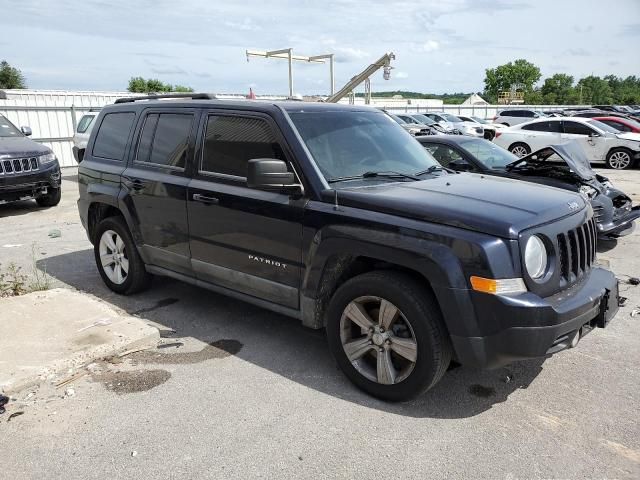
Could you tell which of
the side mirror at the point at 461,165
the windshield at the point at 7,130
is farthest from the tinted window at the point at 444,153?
the windshield at the point at 7,130

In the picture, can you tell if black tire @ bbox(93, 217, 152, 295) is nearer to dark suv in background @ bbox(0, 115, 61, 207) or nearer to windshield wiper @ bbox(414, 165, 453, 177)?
windshield wiper @ bbox(414, 165, 453, 177)

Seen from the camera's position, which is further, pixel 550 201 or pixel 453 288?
pixel 550 201

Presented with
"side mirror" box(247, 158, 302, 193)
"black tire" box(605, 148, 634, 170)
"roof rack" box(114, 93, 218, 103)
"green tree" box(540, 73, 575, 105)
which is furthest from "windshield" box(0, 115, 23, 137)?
"green tree" box(540, 73, 575, 105)

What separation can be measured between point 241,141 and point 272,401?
1996 mm

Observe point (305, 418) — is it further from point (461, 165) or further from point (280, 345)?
point (461, 165)

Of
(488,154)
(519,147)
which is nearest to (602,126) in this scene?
(519,147)

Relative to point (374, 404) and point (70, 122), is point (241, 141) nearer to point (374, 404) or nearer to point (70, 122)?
point (374, 404)

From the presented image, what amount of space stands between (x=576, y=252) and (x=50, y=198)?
10155 millimetres

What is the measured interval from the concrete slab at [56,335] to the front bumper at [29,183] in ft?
17.3

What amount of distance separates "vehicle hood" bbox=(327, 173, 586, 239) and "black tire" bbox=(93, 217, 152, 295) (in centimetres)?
253

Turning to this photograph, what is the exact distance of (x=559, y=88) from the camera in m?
97.6

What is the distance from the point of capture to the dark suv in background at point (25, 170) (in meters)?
9.59

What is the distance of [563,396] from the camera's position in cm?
360

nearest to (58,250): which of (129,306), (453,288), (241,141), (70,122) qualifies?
(129,306)
